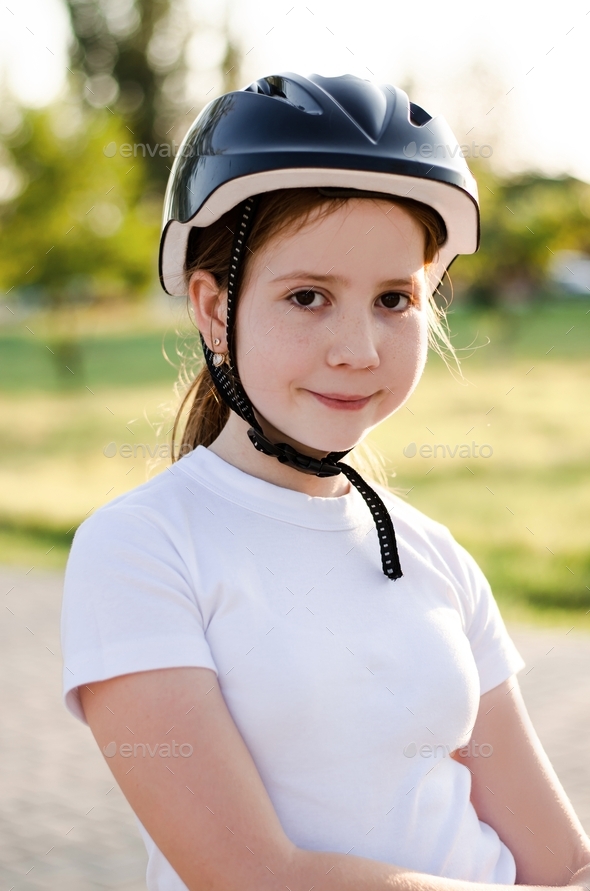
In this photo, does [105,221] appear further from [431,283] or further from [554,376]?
[431,283]

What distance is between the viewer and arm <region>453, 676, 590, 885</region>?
187 cm

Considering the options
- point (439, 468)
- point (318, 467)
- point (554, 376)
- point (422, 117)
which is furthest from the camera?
point (554, 376)

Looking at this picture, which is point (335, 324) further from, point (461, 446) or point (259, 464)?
point (461, 446)

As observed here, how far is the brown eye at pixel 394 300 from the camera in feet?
6.06

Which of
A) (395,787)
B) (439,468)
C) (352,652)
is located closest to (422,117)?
(352,652)

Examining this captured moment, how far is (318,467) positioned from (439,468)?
18.0 metres

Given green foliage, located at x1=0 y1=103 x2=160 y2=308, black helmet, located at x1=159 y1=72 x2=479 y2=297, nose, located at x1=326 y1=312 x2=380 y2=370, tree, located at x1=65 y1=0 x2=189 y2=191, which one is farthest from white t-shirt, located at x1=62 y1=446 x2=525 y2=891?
tree, located at x1=65 y1=0 x2=189 y2=191

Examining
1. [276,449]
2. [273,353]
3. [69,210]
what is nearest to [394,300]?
[273,353]

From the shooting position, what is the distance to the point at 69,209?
24.7 meters

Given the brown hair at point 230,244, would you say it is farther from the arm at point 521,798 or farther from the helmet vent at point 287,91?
the arm at point 521,798

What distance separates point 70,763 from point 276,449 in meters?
4.06

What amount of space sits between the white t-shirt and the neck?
0.28ft

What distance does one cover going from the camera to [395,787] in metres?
1.63

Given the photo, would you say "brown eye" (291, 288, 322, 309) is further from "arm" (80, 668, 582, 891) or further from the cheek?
"arm" (80, 668, 582, 891)
